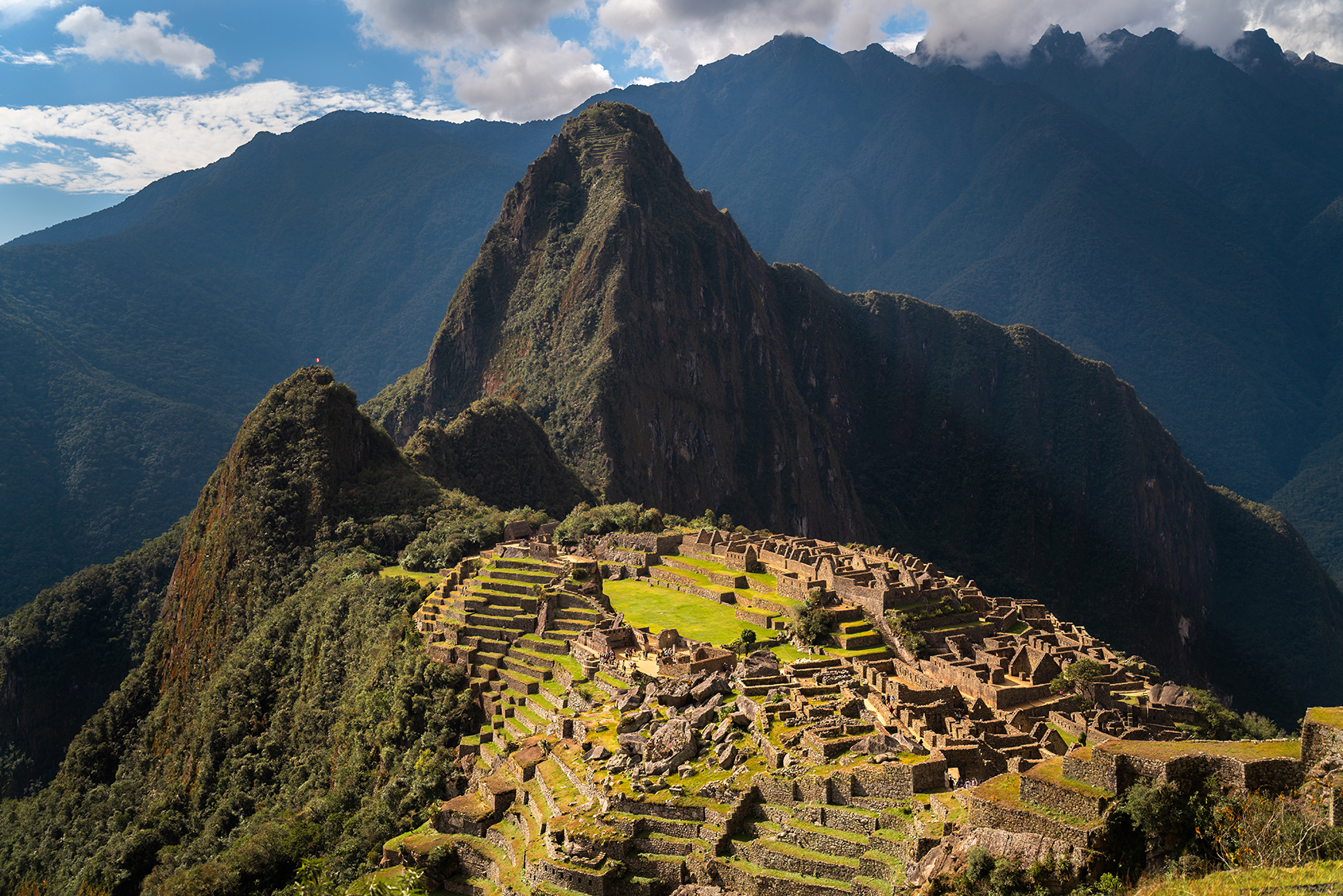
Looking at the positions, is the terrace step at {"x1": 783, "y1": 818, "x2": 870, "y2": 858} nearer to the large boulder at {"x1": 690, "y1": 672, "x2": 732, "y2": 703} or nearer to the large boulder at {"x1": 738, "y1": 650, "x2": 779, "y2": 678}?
the large boulder at {"x1": 690, "y1": 672, "x2": 732, "y2": 703}

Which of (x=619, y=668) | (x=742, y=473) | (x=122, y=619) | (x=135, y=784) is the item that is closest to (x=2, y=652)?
(x=122, y=619)

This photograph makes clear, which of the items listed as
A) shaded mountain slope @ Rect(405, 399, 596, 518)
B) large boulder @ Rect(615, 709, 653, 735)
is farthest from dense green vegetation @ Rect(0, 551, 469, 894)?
shaded mountain slope @ Rect(405, 399, 596, 518)

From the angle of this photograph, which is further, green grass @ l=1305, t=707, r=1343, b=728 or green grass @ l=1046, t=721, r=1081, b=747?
green grass @ l=1046, t=721, r=1081, b=747

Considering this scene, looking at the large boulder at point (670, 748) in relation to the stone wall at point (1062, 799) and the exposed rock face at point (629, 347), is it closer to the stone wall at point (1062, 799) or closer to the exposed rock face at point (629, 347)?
the stone wall at point (1062, 799)

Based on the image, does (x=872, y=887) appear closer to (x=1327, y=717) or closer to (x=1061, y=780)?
(x=1061, y=780)

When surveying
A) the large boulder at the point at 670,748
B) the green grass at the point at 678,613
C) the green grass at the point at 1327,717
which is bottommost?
the large boulder at the point at 670,748

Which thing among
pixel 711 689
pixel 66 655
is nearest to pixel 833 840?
pixel 711 689

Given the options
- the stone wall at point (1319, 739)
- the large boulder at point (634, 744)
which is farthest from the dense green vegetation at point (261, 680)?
the stone wall at point (1319, 739)

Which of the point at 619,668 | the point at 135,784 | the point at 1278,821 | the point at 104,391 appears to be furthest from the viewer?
the point at 104,391

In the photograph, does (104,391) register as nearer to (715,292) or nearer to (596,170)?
(596,170)
